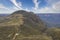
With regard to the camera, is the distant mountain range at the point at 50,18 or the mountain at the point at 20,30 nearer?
the mountain at the point at 20,30

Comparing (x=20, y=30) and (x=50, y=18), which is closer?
(x=50, y=18)

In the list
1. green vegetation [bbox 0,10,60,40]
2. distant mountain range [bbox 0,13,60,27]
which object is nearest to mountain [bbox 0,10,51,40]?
green vegetation [bbox 0,10,60,40]

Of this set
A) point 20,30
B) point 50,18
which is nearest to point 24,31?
point 20,30

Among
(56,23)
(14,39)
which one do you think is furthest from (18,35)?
(56,23)

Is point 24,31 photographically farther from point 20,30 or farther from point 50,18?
point 50,18

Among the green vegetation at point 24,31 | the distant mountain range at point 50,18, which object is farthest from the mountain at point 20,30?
the distant mountain range at point 50,18

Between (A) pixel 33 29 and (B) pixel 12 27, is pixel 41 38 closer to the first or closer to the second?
(A) pixel 33 29

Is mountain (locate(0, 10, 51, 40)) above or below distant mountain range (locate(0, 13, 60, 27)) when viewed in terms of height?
below

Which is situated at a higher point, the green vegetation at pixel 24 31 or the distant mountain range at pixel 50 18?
the distant mountain range at pixel 50 18

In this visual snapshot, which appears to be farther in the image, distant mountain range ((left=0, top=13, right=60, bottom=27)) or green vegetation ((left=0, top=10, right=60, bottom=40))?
distant mountain range ((left=0, top=13, right=60, bottom=27))

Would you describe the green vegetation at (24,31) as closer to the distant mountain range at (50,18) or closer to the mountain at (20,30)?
the mountain at (20,30)

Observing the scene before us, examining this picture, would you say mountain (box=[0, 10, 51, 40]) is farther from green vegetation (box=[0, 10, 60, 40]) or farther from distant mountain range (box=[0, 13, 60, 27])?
distant mountain range (box=[0, 13, 60, 27])
